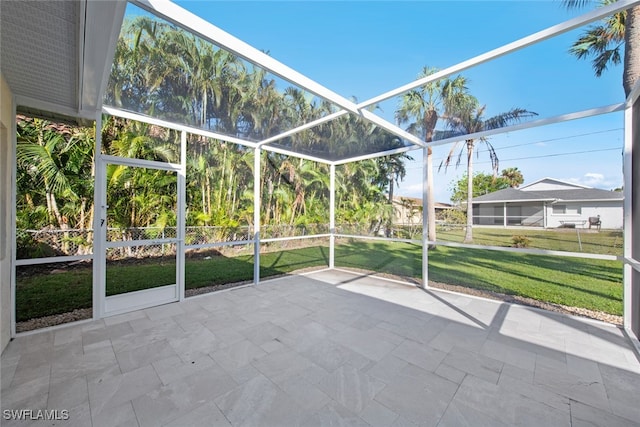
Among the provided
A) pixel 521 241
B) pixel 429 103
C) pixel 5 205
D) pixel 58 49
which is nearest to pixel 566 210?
pixel 521 241

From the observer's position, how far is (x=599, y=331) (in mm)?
2867

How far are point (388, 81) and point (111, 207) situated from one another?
13.3 ft

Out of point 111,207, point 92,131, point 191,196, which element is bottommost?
point 111,207

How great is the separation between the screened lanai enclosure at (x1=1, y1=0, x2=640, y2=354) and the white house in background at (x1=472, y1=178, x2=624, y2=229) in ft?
0.50

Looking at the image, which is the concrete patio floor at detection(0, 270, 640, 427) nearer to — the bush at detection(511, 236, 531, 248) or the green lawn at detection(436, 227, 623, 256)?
the green lawn at detection(436, 227, 623, 256)

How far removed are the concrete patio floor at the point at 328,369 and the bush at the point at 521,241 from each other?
3.70 ft

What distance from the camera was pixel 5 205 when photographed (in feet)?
8.41

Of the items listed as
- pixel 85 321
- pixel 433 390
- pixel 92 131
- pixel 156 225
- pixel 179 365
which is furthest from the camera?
pixel 92 131

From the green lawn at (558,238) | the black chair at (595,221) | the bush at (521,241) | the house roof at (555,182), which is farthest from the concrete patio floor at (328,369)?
the house roof at (555,182)

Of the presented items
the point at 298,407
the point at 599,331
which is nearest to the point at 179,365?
the point at 298,407

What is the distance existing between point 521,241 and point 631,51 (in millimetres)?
2750

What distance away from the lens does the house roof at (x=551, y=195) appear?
10.7 ft

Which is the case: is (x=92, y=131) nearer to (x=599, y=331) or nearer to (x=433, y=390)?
(x=433, y=390)

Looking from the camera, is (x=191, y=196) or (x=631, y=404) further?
(x=191, y=196)
